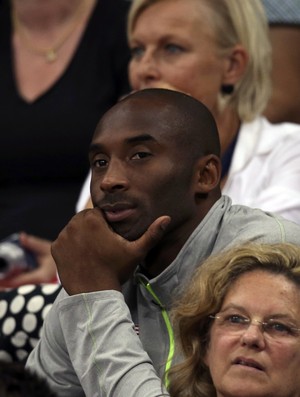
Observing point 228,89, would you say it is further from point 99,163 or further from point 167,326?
point 167,326

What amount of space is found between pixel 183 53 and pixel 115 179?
51.1 inches

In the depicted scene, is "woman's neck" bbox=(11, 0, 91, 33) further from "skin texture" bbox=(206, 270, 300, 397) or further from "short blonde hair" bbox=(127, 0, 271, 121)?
"skin texture" bbox=(206, 270, 300, 397)

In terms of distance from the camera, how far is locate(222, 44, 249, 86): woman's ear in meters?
3.71

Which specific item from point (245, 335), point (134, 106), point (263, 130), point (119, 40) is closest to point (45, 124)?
point (119, 40)

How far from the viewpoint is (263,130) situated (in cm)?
371

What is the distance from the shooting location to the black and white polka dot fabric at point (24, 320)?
305 centimetres

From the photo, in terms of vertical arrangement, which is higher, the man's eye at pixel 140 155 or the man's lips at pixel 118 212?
the man's eye at pixel 140 155

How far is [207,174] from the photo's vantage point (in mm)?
2551

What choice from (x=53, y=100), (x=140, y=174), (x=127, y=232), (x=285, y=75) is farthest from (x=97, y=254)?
(x=285, y=75)

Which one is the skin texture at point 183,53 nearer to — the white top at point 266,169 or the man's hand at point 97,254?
the white top at point 266,169

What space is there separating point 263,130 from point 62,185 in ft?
2.66

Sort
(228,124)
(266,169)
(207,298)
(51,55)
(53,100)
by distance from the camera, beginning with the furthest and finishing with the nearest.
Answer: (51,55), (53,100), (228,124), (266,169), (207,298)

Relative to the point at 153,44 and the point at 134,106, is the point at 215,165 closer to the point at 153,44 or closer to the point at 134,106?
the point at 134,106

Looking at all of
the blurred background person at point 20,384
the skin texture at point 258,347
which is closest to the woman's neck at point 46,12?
the skin texture at point 258,347
